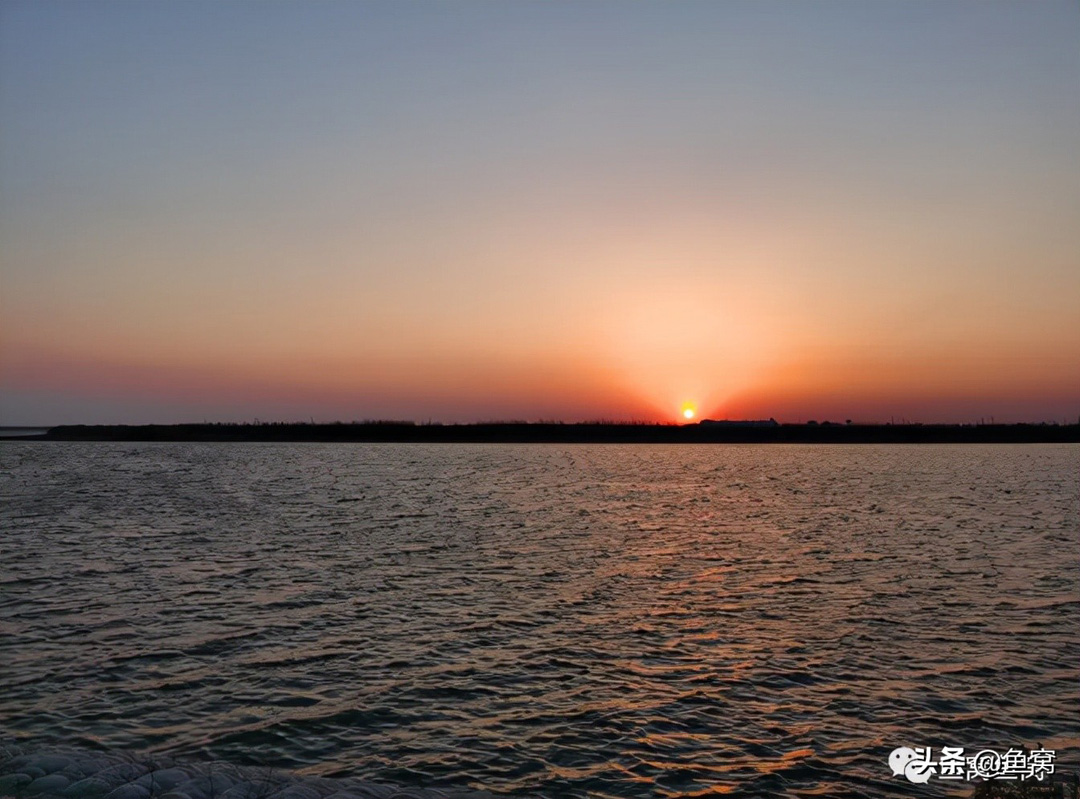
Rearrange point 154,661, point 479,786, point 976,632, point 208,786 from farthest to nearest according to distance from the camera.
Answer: point 976,632, point 154,661, point 479,786, point 208,786

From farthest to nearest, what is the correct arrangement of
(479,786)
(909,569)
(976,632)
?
(909,569)
(976,632)
(479,786)

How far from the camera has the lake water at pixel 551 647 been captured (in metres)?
15.4

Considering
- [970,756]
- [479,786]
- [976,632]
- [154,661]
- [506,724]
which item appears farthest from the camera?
[976,632]

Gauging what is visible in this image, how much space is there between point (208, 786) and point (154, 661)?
949 centimetres

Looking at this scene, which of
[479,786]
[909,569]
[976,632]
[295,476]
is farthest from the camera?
[295,476]

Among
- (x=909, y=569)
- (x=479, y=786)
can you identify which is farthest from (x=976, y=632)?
(x=479, y=786)

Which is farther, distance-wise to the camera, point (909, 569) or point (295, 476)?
point (295, 476)

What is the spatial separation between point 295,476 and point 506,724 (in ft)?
283

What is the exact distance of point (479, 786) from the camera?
13812 mm

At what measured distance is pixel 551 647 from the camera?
2214cm

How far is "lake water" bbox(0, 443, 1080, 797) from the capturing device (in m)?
15.4

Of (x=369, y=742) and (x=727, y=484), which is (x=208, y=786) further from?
(x=727, y=484)

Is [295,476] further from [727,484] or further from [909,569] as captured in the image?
[909,569]

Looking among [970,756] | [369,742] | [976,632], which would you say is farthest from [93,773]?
[976,632]
